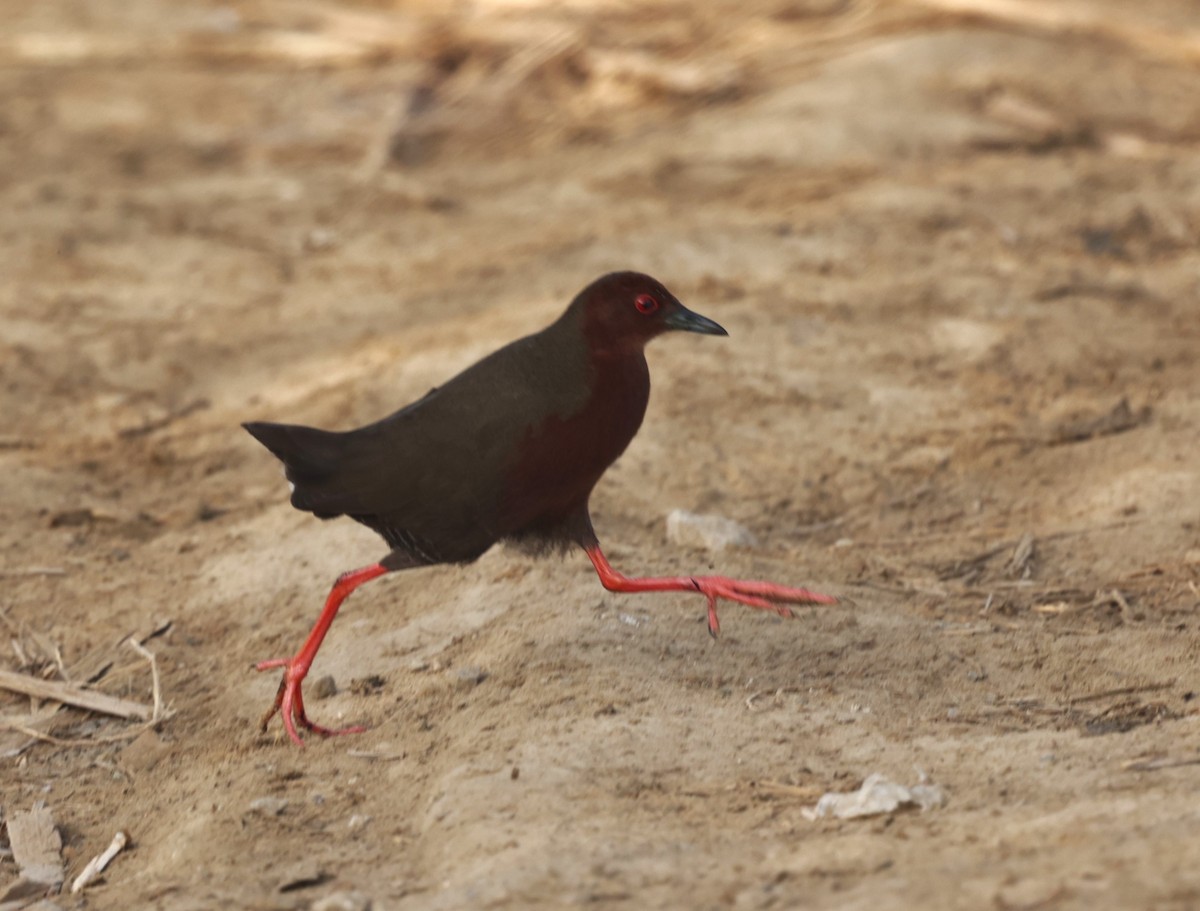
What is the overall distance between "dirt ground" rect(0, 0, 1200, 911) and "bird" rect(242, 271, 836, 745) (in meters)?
0.41

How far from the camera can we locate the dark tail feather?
4.36m

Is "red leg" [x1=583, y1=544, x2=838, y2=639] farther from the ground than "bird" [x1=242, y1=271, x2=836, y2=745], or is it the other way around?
"bird" [x1=242, y1=271, x2=836, y2=745]

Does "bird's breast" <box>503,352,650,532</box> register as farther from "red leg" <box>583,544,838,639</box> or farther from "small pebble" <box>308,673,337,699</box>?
"small pebble" <box>308,673,337,699</box>

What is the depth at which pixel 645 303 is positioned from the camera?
4.50m

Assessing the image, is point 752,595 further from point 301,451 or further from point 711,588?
point 301,451

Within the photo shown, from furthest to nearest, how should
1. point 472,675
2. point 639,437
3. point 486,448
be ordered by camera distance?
1. point 639,437
2. point 472,675
3. point 486,448

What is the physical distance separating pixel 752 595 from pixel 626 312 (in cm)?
93

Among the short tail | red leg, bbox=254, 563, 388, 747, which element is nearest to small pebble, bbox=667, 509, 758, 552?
red leg, bbox=254, 563, 388, 747

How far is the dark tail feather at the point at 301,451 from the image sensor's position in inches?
171

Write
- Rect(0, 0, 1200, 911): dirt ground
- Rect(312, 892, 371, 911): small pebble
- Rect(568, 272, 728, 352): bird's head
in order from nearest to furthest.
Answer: Rect(312, 892, 371, 911): small pebble, Rect(0, 0, 1200, 911): dirt ground, Rect(568, 272, 728, 352): bird's head

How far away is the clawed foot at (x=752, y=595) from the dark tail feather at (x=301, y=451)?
1.11 meters

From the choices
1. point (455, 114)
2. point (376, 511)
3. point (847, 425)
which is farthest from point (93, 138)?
point (376, 511)

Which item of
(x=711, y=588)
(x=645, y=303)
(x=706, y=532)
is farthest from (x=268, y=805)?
(x=706, y=532)

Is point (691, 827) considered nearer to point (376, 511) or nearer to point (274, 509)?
point (376, 511)
